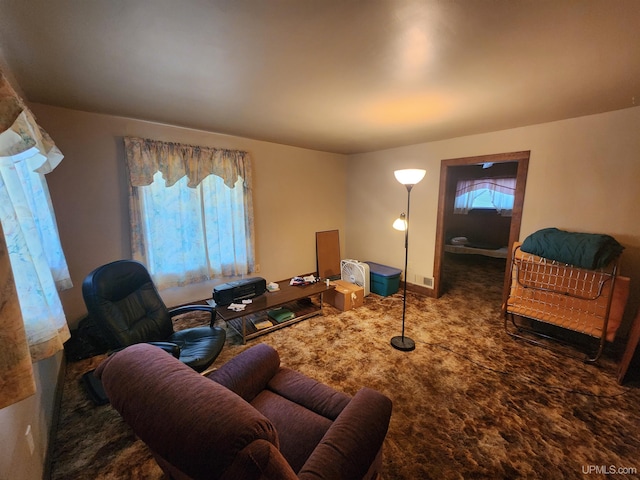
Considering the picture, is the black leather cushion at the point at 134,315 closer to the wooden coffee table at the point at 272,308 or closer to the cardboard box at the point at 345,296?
the wooden coffee table at the point at 272,308

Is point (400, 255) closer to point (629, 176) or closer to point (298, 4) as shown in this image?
point (629, 176)

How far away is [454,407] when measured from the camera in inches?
73.3

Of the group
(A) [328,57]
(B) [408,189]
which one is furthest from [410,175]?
(A) [328,57]

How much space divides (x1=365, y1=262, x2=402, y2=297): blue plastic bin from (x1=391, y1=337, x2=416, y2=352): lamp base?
1.20 meters

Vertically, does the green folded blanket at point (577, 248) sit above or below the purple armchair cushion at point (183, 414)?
above

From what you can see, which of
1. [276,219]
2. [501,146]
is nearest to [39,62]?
[276,219]

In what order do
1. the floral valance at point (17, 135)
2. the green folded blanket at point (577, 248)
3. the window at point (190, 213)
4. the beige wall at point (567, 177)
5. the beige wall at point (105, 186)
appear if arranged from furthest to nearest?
the window at point (190, 213), the beige wall at point (105, 186), the beige wall at point (567, 177), the green folded blanket at point (577, 248), the floral valance at point (17, 135)

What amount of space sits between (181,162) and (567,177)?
431 cm

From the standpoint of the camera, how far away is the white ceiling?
1.13m

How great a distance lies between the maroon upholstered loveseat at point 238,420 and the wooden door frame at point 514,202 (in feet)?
9.62

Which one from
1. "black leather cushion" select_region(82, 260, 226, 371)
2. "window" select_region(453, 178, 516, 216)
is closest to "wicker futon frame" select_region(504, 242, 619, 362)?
"black leather cushion" select_region(82, 260, 226, 371)

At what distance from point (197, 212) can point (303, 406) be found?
2729mm

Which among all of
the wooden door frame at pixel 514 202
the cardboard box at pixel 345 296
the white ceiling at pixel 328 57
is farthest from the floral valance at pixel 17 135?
the wooden door frame at pixel 514 202

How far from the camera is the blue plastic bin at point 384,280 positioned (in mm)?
3869
